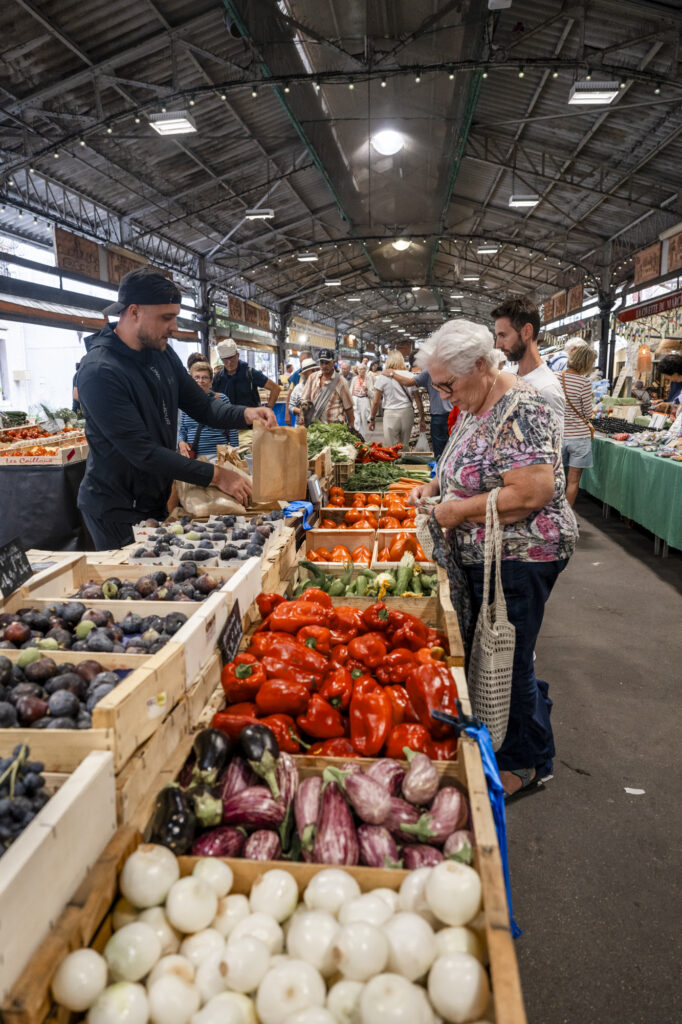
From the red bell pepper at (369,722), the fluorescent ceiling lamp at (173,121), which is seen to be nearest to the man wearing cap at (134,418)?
the red bell pepper at (369,722)

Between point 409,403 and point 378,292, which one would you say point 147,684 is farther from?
point 378,292

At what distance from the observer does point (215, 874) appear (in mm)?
1269

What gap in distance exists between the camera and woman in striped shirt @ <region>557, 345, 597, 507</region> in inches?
271

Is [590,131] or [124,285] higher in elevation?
[590,131]

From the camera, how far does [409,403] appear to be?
33.2 ft

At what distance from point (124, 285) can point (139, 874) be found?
2445mm

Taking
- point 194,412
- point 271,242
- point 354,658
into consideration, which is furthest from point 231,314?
point 354,658

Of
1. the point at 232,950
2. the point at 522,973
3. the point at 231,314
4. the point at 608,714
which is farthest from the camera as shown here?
the point at 231,314

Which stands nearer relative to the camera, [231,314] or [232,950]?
[232,950]

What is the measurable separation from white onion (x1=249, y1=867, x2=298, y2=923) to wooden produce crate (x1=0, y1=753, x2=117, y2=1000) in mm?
307

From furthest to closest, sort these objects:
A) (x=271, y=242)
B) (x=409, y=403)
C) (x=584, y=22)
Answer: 1. (x=271, y=242)
2. (x=409, y=403)
3. (x=584, y=22)

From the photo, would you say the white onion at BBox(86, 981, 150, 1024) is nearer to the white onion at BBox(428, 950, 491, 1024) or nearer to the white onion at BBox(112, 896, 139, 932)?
the white onion at BBox(112, 896, 139, 932)

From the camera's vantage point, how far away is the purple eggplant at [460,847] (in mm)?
1309

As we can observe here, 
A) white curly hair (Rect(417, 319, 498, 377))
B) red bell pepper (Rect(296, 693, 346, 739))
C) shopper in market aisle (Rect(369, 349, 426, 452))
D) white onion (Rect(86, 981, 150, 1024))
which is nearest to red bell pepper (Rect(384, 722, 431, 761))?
red bell pepper (Rect(296, 693, 346, 739))
